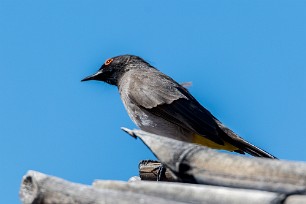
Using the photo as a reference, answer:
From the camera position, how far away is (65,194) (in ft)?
10.5

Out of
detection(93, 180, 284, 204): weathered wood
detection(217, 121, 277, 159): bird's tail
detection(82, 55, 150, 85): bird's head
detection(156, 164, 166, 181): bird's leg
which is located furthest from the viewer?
detection(82, 55, 150, 85): bird's head

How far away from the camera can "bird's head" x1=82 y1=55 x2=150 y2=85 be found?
12766 millimetres

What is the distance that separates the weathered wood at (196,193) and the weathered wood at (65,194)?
0.36ft

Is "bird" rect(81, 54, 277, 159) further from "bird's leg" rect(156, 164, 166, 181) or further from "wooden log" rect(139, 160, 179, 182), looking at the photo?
"bird's leg" rect(156, 164, 166, 181)

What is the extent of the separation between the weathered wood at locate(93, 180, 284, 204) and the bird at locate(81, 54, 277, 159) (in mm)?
6672

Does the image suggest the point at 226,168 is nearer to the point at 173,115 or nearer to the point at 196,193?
the point at 196,193

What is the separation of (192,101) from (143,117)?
3.28 feet

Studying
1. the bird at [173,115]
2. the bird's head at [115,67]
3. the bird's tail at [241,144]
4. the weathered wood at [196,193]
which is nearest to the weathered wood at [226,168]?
the weathered wood at [196,193]

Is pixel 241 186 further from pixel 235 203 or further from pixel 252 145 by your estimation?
pixel 252 145

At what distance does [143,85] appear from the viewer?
11.4 m

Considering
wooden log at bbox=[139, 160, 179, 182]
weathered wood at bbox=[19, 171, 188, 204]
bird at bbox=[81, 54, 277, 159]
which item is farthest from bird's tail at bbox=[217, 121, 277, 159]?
Result: weathered wood at bbox=[19, 171, 188, 204]

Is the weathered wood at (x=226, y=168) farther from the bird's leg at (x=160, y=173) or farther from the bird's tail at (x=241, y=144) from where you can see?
the bird's tail at (x=241, y=144)

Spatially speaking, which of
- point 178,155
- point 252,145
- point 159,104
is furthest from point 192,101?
point 178,155

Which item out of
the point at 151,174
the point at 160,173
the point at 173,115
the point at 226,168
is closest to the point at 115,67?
the point at 173,115
